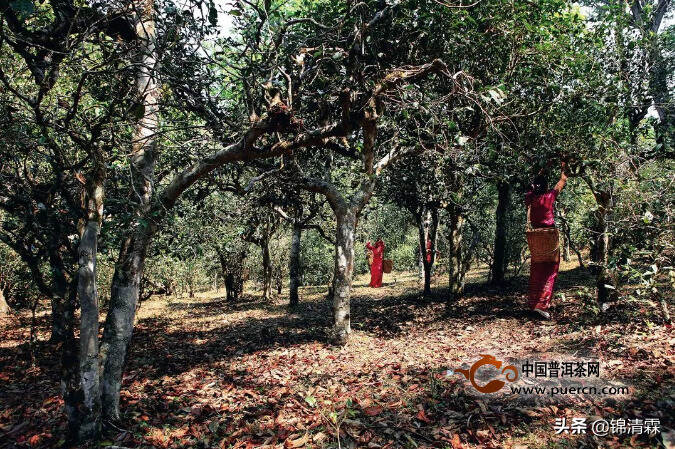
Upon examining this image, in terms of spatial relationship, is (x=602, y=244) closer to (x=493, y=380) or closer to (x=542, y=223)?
(x=542, y=223)

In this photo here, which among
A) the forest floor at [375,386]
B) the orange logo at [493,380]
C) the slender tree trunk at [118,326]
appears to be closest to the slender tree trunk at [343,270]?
the forest floor at [375,386]

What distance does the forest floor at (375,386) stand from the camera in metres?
4.19

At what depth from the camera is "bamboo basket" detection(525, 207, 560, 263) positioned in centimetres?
775

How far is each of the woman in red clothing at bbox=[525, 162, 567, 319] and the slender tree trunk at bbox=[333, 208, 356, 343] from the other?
3.90m

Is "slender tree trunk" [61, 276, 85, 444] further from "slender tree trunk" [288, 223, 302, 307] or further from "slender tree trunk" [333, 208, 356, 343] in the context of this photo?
"slender tree trunk" [288, 223, 302, 307]

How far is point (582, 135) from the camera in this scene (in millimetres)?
7605

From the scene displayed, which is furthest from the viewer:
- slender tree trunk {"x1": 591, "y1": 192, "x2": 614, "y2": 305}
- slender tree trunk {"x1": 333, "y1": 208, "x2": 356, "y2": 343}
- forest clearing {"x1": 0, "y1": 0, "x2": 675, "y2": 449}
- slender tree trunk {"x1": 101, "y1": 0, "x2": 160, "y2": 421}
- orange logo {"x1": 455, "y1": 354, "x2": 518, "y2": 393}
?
slender tree trunk {"x1": 333, "y1": 208, "x2": 356, "y2": 343}

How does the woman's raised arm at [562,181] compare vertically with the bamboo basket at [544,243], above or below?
above

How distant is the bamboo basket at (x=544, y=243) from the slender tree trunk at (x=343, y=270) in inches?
154

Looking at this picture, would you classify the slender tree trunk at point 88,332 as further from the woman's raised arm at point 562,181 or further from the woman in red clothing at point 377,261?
the woman in red clothing at point 377,261

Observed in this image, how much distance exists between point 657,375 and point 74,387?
6879 mm

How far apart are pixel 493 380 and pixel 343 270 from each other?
12.5 feet

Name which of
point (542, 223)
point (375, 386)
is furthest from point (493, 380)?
point (542, 223)

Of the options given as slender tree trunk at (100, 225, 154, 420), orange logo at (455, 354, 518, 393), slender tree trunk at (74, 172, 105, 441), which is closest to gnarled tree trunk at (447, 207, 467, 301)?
orange logo at (455, 354, 518, 393)
